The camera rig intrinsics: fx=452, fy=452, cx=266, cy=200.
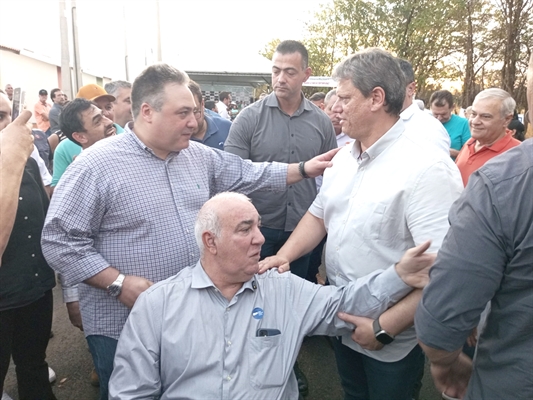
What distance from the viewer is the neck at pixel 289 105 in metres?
3.75

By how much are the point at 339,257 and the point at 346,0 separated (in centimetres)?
2177

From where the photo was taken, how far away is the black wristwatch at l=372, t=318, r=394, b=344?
199cm

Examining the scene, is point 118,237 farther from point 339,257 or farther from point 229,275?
point 339,257

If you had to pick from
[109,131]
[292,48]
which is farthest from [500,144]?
[109,131]

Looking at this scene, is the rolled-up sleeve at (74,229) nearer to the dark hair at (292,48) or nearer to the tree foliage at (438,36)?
the dark hair at (292,48)

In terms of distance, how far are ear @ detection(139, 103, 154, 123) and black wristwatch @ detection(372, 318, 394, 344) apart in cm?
149

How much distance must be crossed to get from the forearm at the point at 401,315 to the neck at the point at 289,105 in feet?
7.21

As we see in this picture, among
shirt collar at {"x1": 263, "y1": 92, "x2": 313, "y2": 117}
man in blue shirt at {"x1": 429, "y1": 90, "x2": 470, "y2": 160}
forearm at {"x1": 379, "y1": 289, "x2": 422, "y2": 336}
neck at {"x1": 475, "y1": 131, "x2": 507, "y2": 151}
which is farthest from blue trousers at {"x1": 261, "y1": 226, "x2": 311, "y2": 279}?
man in blue shirt at {"x1": 429, "y1": 90, "x2": 470, "y2": 160}

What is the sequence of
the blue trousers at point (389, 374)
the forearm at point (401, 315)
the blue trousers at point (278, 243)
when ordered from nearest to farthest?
the forearm at point (401, 315) → the blue trousers at point (389, 374) → the blue trousers at point (278, 243)

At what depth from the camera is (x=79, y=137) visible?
381 centimetres

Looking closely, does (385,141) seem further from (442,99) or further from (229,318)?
(442,99)

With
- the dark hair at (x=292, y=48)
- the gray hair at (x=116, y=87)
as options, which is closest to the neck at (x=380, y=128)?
the dark hair at (x=292, y=48)

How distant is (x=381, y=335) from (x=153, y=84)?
1.64 meters

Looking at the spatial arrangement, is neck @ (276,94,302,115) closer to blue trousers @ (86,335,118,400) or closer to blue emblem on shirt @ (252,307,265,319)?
blue emblem on shirt @ (252,307,265,319)
